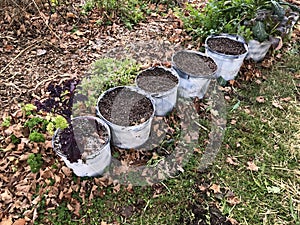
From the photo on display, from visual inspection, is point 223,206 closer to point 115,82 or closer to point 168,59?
point 115,82

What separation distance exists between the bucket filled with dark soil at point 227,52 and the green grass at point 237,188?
14.4 inches

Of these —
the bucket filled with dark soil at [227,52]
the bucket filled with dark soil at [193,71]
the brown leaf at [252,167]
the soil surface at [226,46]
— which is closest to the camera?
the brown leaf at [252,167]

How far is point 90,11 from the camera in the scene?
12.6 ft

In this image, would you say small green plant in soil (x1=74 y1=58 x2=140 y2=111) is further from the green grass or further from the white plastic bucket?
the white plastic bucket

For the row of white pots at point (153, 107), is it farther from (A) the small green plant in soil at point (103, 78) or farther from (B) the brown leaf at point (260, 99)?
(B) the brown leaf at point (260, 99)

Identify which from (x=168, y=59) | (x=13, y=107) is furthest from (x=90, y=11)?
(x=13, y=107)

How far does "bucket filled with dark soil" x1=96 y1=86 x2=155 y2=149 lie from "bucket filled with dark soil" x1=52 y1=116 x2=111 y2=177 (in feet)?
0.36

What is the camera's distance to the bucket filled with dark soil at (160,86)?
8.64 feet

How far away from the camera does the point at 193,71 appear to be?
2.90 meters

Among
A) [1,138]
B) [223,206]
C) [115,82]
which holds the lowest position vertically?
[223,206]

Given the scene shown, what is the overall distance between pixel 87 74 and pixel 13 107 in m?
0.81

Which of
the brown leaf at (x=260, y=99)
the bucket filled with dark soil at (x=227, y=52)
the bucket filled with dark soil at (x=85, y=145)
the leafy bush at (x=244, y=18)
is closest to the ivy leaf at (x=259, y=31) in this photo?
the leafy bush at (x=244, y=18)

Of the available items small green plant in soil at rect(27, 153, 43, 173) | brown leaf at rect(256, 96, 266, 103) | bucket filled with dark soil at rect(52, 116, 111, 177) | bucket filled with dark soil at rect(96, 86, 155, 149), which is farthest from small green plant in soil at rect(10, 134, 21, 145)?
brown leaf at rect(256, 96, 266, 103)

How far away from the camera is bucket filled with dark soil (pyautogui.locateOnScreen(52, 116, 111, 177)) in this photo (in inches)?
83.7
